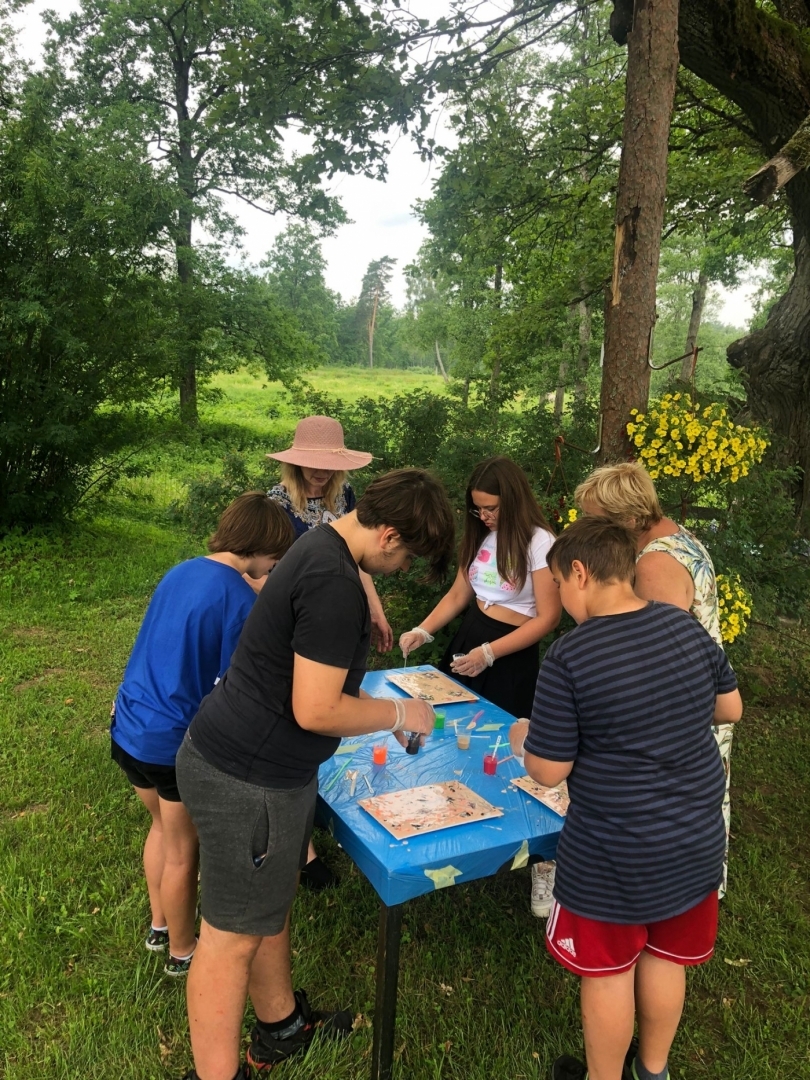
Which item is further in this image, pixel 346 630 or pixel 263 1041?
pixel 263 1041

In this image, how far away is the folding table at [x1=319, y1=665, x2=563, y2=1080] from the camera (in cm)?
175

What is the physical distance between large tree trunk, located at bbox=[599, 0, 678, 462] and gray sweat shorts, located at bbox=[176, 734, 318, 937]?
2518mm

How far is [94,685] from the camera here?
4.85 m

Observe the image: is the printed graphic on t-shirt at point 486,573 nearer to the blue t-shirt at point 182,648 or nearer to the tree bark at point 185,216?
the blue t-shirt at point 182,648

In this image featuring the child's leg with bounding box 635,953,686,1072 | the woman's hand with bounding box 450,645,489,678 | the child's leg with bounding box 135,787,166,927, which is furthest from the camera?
the woman's hand with bounding box 450,645,489,678

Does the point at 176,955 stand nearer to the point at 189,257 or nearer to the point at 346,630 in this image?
the point at 346,630

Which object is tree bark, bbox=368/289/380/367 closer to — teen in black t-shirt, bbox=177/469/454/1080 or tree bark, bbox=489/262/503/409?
tree bark, bbox=489/262/503/409

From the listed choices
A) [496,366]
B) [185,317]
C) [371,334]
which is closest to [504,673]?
[496,366]

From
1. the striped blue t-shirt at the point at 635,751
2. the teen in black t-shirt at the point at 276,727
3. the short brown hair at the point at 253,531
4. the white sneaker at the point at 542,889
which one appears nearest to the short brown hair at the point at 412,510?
the teen in black t-shirt at the point at 276,727

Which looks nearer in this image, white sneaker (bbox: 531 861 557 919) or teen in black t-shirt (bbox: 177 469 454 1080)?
teen in black t-shirt (bbox: 177 469 454 1080)

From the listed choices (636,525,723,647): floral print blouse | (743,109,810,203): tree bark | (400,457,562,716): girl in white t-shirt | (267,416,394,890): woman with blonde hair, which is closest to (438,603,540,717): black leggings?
(400,457,562,716): girl in white t-shirt

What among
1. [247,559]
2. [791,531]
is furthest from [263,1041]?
[791,531]

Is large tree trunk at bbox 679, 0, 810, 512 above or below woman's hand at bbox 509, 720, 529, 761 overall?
above

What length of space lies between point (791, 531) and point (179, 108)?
16.6m
